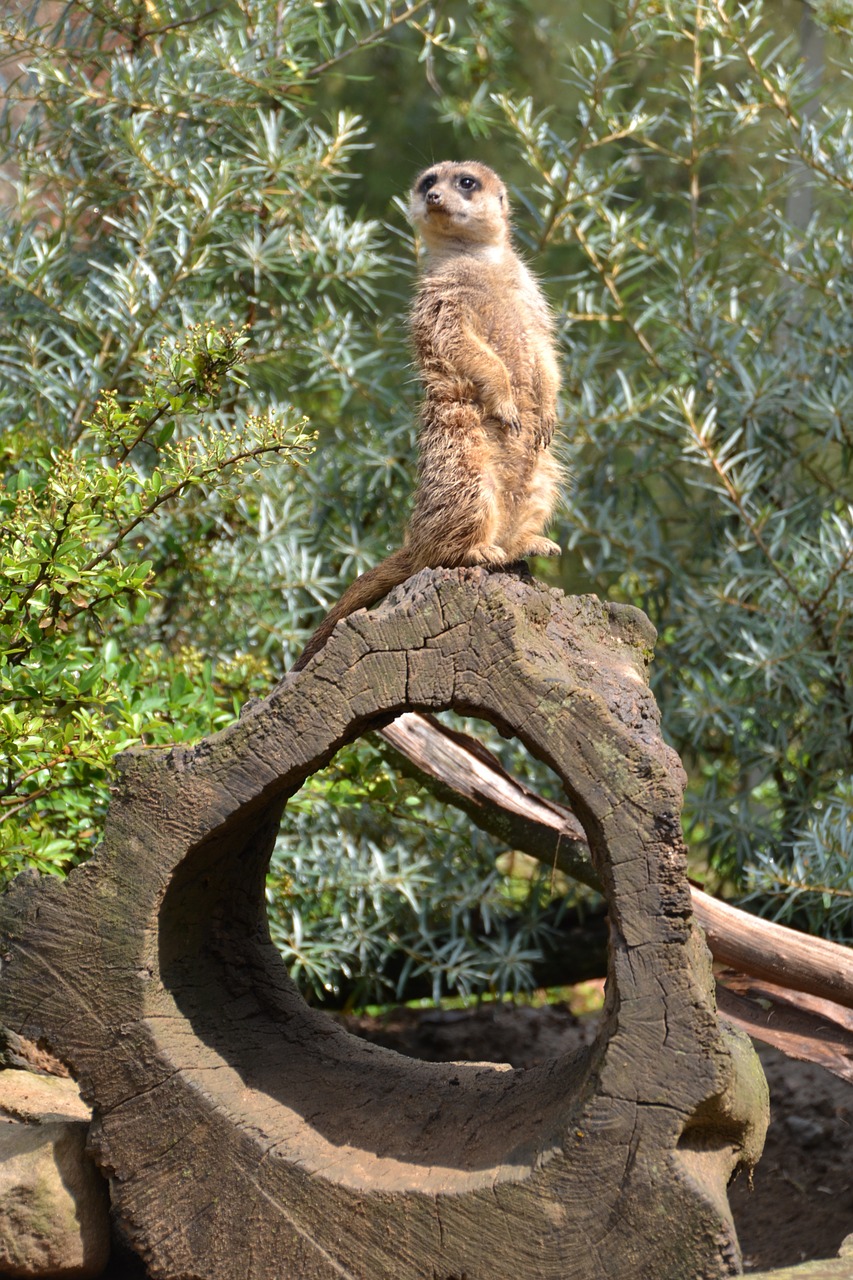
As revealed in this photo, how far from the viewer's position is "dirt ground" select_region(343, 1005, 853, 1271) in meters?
3.04

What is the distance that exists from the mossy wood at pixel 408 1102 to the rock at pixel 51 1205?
0.12m

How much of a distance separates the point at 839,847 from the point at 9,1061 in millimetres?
2177

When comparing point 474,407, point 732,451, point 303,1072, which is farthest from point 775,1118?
point 474,407

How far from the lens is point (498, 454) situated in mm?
2346

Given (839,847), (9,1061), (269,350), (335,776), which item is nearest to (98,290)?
(269,350)

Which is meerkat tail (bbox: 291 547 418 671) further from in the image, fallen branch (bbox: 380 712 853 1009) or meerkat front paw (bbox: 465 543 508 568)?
fallen branch (bbox: 380 712 853 1009)

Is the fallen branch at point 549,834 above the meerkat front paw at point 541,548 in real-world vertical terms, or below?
below

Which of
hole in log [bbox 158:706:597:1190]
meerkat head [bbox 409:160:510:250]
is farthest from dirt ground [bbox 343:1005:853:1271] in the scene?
meerkat head [bbox 409:160:510:250]

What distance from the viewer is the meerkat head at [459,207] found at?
263cm

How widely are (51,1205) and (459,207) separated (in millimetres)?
2179

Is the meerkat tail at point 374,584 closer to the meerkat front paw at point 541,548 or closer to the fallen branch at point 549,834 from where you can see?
the meerkat front paw at point 541,548

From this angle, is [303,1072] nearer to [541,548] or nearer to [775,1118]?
[541,548]

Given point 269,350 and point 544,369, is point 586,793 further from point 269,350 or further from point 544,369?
point 269,350

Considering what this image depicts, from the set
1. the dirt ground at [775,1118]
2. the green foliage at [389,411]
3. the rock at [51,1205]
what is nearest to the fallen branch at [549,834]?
the green foliage at [389,411]
